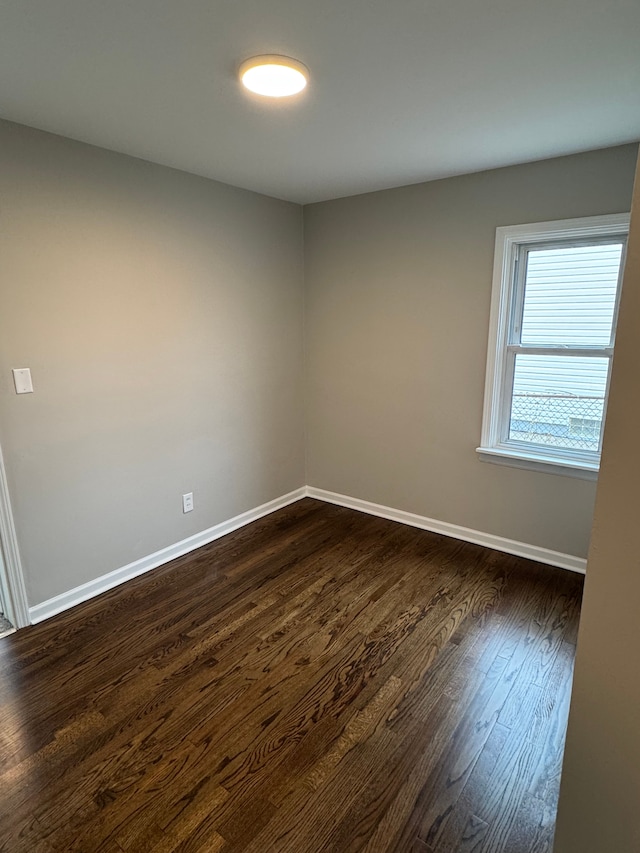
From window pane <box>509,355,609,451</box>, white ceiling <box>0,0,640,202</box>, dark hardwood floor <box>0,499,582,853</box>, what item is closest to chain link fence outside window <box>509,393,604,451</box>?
window pane <box>509,355,609,451</box>

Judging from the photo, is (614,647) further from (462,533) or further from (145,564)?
(145,564)

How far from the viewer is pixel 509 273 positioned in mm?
2873

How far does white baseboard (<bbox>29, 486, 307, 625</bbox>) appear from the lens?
8.14 ft

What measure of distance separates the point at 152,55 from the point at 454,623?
2740mm

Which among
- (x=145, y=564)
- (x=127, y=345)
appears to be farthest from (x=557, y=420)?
(x=145, y=564)

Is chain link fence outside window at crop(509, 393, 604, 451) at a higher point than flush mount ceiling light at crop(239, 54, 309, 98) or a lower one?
lower

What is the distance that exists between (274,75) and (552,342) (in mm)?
2140

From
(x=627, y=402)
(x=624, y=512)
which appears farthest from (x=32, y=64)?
(x=624, y=512)

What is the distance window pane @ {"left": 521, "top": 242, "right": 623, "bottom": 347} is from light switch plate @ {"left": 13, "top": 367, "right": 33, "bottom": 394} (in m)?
2.85

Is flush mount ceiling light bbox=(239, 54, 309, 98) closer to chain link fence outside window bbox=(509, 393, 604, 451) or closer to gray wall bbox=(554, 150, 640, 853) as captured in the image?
gray wall bbox=(554, 150, 640, 853)

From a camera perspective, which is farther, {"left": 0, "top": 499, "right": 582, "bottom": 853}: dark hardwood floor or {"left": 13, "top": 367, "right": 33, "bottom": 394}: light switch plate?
{"left": 13, "top": 367, "right": 33, "bottom": 394}: light switch plate

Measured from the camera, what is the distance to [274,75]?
5.39 feet

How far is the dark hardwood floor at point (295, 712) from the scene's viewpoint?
144 centimetres

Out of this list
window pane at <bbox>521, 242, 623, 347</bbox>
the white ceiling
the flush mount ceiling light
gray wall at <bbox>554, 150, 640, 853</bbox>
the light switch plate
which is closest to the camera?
gray wall at <bbox>554, 150, 640, 853</bbox>
